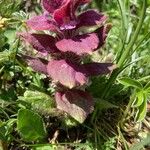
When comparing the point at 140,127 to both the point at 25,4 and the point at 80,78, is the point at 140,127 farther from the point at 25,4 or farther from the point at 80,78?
the point at 25,4

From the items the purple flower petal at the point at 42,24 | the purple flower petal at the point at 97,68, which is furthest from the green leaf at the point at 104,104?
the purple flower petal at the point at 42,24

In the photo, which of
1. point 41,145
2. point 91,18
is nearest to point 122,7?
point 91,18

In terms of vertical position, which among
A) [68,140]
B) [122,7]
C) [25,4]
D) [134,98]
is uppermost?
[122,7]

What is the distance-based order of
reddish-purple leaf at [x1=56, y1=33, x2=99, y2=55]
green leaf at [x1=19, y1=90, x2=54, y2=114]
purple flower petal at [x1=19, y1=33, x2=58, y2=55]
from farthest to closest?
green leaf at [x1=19, y1=90, x2=54, y2=114] < purple flower petal at [x1=19, y1=33, x2=58, y2=55] < reddish-purple leaf at [x1=56, y1=33, x2=99, y2=55]

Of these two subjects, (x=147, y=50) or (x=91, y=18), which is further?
(x=147, y=50)

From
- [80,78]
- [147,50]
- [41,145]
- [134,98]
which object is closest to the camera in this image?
[80,78]

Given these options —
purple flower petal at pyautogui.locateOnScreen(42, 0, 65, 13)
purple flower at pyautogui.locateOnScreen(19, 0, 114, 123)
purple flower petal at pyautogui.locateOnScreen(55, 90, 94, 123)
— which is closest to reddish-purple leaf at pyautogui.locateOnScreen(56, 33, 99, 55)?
purple flower at pyautogui.locateOnScreen(19, 0, 114, 123)

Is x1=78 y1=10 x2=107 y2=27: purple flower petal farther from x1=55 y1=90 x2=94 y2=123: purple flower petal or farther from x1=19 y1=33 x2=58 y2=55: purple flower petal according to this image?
x1=55 y1=90 x2=94 y2=123: purple flower petal

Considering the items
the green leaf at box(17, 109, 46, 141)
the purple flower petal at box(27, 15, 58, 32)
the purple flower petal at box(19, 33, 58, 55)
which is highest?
the purple flower petal at box(27, 15, 58, 32)
